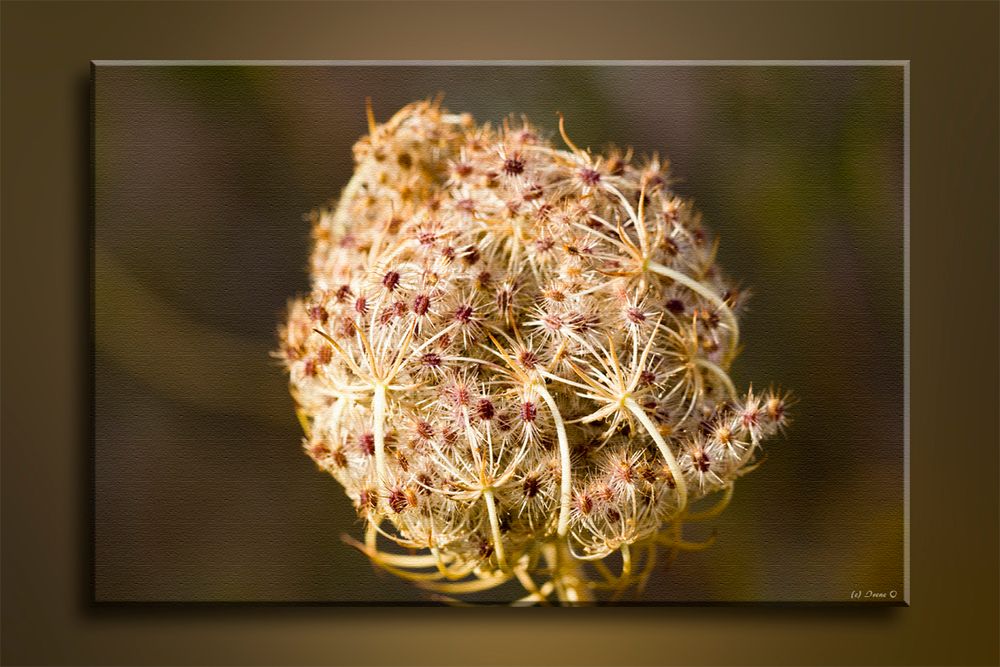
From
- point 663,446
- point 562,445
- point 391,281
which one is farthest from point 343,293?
point 663,446

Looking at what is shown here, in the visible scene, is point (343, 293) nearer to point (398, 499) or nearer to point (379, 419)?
point (379, 419)

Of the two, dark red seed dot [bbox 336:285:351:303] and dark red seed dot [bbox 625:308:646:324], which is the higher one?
dark red seed dot [bbox 336:285:351:303]

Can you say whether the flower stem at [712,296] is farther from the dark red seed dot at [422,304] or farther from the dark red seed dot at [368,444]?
the dark red seed dot at [368,444]

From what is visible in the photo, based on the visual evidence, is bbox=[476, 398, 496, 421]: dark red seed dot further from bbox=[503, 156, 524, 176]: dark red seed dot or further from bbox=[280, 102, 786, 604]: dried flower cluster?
bbox=[503, 156, 524, 176]: dark red seed dot

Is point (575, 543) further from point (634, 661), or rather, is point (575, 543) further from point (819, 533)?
point (819, 533)

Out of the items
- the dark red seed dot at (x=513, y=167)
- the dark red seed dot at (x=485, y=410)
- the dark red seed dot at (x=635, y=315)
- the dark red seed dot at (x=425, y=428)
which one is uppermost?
the dark red seed dot at (x=513, y=167)
